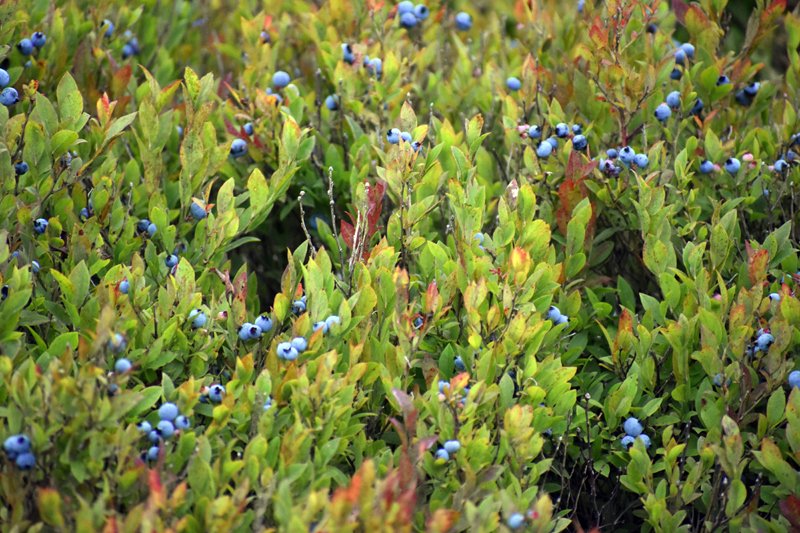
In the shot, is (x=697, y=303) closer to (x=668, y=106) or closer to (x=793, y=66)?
(x=668, y=106)

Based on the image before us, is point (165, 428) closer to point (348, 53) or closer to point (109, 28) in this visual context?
point (348, 53)

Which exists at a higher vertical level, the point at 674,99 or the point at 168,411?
the point at 674,99

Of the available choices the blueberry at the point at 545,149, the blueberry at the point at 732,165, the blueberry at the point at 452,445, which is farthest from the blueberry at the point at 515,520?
the blueberry at the point at 732,165

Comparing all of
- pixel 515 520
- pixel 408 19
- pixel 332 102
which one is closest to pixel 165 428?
pixel 515 520

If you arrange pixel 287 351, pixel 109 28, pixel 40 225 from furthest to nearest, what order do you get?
pixel 109 28, pixel 40 225, pixel 287 351

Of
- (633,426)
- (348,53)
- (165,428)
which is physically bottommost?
(633,426)

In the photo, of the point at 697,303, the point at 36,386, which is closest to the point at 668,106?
the point at 697,303

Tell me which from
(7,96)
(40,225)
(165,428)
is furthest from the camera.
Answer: (7,96)
